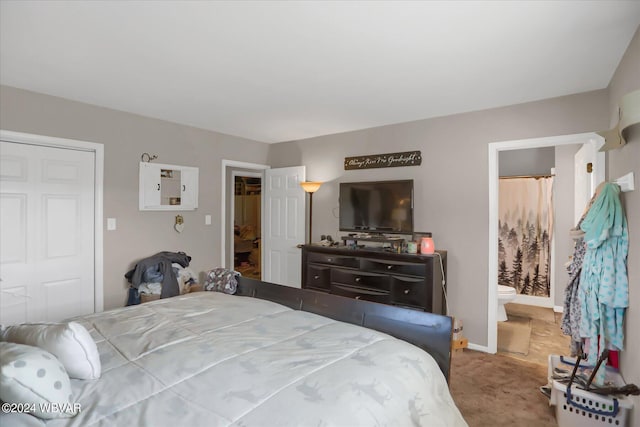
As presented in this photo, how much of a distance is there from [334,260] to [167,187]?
6.81 ft

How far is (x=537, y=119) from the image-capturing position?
326 centimetres

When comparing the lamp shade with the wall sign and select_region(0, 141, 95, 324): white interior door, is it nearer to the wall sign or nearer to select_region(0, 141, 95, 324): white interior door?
the wall sign

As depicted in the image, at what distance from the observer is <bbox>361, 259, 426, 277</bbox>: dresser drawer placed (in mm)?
3447

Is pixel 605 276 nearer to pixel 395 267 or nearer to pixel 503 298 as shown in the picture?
pixel 395 267

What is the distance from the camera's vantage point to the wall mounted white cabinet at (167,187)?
12.6ft

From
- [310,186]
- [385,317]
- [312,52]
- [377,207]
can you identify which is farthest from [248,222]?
[385,317]

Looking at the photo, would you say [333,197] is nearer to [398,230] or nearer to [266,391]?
[398,230]

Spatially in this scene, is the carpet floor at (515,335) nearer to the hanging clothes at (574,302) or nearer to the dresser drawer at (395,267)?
the hanging clothes at (574,302)

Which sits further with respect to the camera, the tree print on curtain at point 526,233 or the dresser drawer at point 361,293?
the tree print on curtain at point 526,233

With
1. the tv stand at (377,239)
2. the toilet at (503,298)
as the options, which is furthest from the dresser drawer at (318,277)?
the toilet at (503,298)

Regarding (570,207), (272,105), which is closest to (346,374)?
(272,105)

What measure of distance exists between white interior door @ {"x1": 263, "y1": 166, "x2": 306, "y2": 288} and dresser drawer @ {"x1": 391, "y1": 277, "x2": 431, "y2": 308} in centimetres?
157

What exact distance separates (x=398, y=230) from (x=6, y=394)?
341 centimetres

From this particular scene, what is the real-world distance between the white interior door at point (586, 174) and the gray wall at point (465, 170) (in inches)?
10.4
